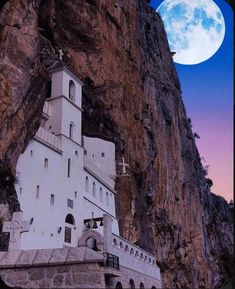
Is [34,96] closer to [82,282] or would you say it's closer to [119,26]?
[82,282]

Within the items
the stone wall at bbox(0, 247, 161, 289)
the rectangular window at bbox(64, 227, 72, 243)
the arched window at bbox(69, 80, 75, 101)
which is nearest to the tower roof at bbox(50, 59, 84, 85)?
the arched window at bbox(69, 80, 75, 101)

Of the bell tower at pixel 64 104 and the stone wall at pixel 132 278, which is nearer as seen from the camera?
the stone wall at pixel 132 278

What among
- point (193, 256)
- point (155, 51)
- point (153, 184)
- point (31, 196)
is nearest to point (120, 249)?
point (31, 196)

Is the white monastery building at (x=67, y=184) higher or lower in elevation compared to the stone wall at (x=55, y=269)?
higher

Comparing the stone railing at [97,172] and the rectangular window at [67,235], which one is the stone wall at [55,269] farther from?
the stone railing at [97,172]

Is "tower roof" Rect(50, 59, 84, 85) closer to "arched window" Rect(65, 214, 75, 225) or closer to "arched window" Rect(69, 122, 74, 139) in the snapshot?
"arched window" Rect(69, 122, 74, 139)

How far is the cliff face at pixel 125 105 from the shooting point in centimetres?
1522

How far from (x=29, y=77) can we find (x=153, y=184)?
15671 millimetres

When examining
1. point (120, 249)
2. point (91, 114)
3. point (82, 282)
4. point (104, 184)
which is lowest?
point (82, 282)

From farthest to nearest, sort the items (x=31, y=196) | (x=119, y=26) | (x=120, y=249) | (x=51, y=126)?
(x=119, y=26), (x=51, y=126), (x=31, y=196), (x=120, y=249)

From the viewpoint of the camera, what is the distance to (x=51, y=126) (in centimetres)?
2184

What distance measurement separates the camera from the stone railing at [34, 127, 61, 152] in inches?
721

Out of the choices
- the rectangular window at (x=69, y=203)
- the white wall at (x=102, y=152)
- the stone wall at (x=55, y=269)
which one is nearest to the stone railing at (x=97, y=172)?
the white wall at (x=102, y=152)

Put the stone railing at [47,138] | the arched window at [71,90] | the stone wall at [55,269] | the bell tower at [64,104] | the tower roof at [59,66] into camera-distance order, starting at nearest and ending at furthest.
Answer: the stone wall at [55,269] → the stone railing at [47,138] → the bell tower at [64,104] → the tower roof at [59,66] → the arched window at [71,90]
